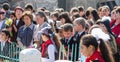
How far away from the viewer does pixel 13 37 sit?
8.33m

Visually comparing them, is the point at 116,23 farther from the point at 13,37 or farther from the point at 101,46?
the point at 13,37

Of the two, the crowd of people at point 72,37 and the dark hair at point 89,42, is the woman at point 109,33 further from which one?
the dark hair at point 89,42

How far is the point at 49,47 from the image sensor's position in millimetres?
5844

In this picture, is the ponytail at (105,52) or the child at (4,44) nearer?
the ponytail at (105,52)

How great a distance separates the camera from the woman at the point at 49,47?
579cm

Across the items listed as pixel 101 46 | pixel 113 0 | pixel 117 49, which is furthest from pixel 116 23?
pixel 113 0

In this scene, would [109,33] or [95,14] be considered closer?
[109,33]

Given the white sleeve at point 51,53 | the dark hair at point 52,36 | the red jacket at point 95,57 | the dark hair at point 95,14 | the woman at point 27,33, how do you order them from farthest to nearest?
the dark hair at point 95,14 → the woman at point 27,33 → the dark hair at point 52,36 → the white sleeve at point 51,53 → the red jacket at point 95,57

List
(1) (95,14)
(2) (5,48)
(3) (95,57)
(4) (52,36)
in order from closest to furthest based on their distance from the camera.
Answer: (3) (95,57) → (4) (52,36) → (2) (5,48) → (1) (95,14)

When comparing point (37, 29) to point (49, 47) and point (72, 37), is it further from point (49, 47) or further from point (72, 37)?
point (49, 47)

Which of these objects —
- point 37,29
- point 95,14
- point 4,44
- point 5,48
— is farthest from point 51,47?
point 95,14

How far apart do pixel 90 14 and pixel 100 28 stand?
2.28 metres

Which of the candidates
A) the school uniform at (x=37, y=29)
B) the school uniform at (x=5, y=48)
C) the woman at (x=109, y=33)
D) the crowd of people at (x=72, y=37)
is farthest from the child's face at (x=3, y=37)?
the woman at (x=109, y=33)

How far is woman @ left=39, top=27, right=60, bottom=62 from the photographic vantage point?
228 inches
